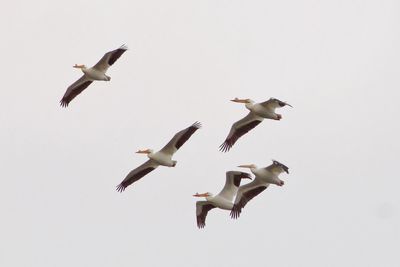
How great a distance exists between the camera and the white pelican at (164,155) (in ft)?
132

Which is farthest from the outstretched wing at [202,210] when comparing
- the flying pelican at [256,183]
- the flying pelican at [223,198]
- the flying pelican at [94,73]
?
the flying pelican at [94,73]

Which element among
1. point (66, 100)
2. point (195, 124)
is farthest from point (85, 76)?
point (195, 124)

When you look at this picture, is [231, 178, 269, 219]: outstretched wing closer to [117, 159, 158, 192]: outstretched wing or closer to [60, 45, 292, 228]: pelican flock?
[60, 45, 292, 228]: pelican flock

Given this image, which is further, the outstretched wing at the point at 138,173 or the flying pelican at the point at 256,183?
the outstretched wing at the point at 138,173

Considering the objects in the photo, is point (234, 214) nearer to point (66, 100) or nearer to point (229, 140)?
point (229, 140)

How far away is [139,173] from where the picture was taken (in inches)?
1635

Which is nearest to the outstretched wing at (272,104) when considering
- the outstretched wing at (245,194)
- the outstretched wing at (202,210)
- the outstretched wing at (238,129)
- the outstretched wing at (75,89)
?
the outstretched wing at (238,129)

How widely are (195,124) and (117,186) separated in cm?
304

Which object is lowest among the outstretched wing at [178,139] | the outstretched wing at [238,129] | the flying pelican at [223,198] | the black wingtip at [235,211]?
the black wingtip at [235,211]

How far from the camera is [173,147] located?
4053 centimetres

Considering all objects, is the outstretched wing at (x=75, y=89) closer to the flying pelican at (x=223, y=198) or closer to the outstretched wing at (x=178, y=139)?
the outstretched wing at (x=178, y=139)

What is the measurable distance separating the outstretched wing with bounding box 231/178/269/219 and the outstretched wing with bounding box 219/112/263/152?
1157 mm

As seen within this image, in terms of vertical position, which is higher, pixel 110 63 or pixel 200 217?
pixel 110 63

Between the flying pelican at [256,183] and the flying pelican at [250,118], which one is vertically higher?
the flying pelican at [250,118]
